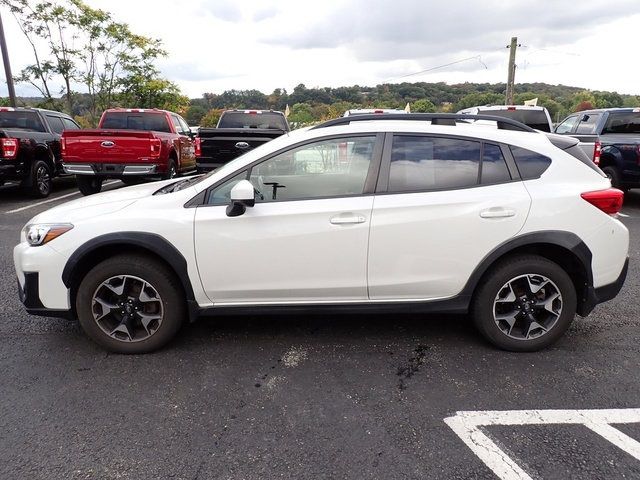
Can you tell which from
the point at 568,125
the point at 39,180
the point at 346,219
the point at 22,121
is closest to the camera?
the point at 346,219

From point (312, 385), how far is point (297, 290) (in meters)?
0.64

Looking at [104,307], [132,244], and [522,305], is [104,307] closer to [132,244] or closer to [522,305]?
[132,244]

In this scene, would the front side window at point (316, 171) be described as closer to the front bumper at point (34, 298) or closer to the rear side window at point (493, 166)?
the rear side window at point (493, 166)

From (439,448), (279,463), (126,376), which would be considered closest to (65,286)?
(126,376)

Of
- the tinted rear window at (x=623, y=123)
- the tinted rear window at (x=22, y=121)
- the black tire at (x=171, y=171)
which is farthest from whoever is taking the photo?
the tinted rear window at (x=22, y=121)

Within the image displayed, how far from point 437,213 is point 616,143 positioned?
294 inches

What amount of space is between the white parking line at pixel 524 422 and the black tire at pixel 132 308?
1.92 meters

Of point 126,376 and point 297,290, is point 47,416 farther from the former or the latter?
point 297,290

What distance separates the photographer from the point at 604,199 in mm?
3154

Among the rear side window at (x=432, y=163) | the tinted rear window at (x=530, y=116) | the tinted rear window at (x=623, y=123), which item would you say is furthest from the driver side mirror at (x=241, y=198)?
the tinted rear window at (x=623, y=123)

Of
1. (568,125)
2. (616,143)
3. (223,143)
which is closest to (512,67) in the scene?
(568,125)

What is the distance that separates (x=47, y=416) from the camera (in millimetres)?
2594

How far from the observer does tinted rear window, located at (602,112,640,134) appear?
29.0 feet

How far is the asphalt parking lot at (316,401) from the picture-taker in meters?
2.24
